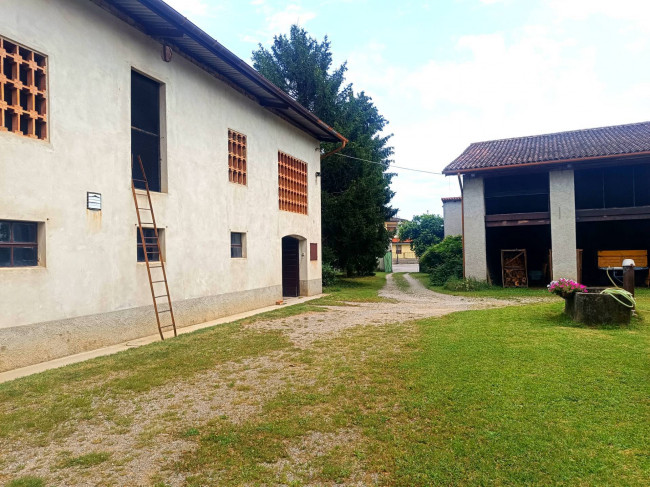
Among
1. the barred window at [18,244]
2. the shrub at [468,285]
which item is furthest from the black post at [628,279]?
the barred window at [18,244]

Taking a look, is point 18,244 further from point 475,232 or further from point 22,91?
point 475,232

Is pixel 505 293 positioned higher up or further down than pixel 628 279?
further down

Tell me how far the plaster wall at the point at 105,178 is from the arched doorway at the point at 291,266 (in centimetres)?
369

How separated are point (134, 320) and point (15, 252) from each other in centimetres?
250

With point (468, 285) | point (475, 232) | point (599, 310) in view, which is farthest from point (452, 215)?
point (599, 310)

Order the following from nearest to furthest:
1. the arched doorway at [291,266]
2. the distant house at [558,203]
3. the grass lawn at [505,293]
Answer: the grass lawn at [505,293], the arched doorway at [291,266], the distant house at [558,203]

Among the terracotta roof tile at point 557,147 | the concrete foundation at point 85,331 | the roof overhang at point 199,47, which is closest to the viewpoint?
the concrete foundation at point 85,331

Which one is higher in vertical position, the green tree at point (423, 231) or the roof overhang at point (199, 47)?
the roof overhang at point (199, 47)

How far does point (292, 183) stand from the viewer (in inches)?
591

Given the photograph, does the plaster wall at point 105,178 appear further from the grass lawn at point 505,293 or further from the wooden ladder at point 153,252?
the grass lawn at point 505,293

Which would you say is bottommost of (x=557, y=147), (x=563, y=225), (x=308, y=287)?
(x=308, y=287)

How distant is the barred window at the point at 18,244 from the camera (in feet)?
19.6

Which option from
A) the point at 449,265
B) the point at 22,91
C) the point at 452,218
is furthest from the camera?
the point at 452,218

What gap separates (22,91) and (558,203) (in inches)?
680
